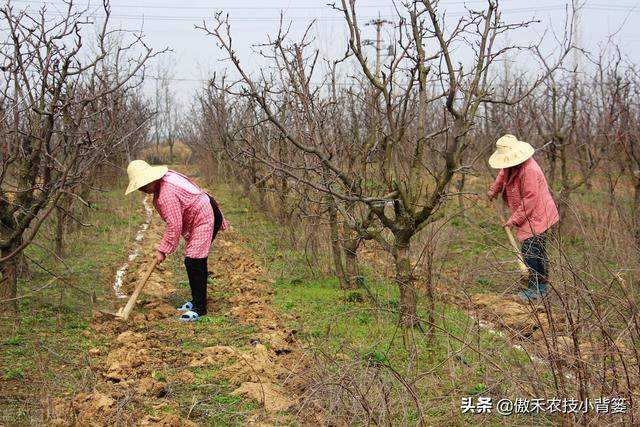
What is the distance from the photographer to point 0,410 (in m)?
3.70

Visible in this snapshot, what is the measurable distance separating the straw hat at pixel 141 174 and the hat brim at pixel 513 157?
298 centimetres

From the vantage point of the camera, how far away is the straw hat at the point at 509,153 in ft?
21.4

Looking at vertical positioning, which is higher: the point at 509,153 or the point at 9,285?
the point at 509,153

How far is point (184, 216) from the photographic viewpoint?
629 centimetres

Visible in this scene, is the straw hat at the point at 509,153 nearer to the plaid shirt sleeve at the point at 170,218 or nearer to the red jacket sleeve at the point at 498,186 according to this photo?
the red jacket sleeve at the point at 498,186

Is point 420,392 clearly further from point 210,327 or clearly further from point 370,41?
point 370,41

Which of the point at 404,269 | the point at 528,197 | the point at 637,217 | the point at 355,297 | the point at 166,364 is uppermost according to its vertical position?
the point at 528,197

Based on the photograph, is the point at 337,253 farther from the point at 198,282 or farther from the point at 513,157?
the point at 513,157

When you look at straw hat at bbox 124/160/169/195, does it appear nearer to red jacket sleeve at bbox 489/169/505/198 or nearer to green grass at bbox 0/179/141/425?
green grass at bbox 0/179/141/425

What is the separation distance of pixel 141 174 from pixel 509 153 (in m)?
3.28

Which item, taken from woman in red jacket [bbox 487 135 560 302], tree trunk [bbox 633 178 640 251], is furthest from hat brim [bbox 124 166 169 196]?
tree trunk [bbox 633 178 640 251]

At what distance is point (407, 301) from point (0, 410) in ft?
8.13

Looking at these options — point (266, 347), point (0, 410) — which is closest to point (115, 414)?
point (0, 410)

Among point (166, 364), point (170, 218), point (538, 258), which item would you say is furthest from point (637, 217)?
point (166, 364)
